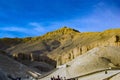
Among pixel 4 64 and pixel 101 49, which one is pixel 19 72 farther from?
pixel 101 49

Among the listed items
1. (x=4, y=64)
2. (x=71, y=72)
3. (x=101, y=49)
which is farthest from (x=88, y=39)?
(x=71, y=72)

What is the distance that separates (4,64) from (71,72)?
127ft

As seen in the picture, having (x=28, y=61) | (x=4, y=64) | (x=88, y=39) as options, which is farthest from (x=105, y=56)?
(x=88, y=39)

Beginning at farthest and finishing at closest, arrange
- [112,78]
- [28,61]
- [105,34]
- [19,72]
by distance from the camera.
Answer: [105,34], [28,61], [19,72], [112,78]

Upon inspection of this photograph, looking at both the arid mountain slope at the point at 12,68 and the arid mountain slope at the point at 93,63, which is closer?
the arid mountain slope at the point at 93,63

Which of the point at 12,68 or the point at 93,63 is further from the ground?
the point at 93,63

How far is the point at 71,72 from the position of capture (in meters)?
56.8

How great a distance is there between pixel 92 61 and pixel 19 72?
30074 millimetres

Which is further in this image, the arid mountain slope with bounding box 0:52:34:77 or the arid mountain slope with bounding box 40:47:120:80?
the arid mountain slope with bounding box 0:52:34:77

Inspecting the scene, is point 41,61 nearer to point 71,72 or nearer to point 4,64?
point 4,64

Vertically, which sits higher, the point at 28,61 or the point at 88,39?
the point at 88,39

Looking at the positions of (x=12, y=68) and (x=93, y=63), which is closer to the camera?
(x=93, y=63)

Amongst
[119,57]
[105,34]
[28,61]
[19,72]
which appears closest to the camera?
[119,57]

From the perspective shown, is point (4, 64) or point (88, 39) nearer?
point (4, 64)
